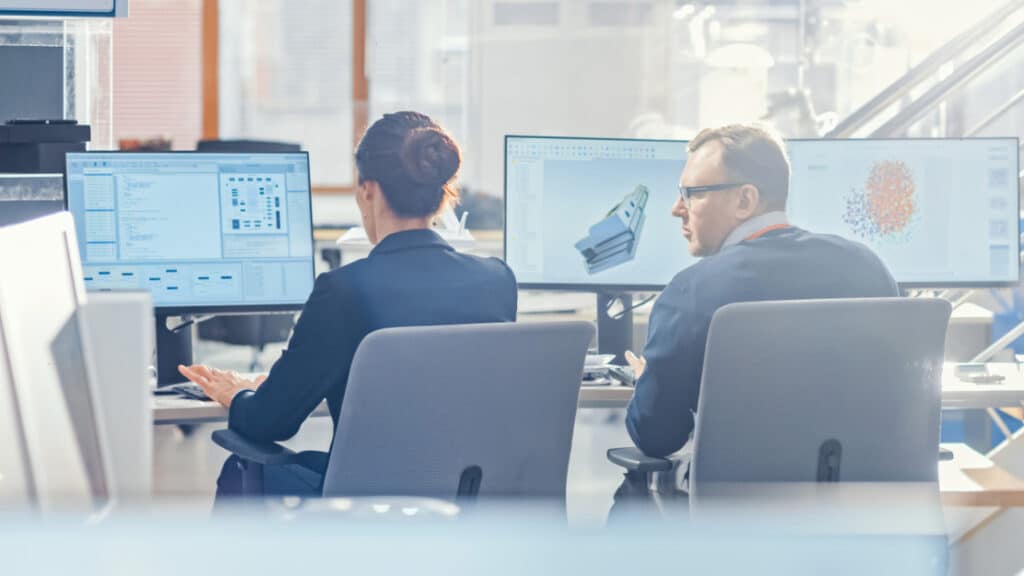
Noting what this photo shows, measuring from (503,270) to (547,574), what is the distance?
5.51ft

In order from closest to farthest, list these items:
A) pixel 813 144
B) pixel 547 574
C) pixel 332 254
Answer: pixel 547 574 → pixel 813 144 → pixel 332 254

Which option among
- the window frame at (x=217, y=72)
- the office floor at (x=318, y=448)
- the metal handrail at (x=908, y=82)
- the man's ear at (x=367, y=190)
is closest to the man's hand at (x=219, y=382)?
the man's ear at (x=367, y=190)

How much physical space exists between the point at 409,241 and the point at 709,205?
589 mm

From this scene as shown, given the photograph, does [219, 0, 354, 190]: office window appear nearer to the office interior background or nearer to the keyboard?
the office interior background

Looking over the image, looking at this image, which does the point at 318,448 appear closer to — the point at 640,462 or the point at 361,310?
the point at 640,462

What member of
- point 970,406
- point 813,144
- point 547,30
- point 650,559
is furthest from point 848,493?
point 547,30

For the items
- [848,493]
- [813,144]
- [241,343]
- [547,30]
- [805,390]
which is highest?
[547,30]

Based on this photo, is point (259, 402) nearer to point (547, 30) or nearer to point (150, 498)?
point (150, 498)

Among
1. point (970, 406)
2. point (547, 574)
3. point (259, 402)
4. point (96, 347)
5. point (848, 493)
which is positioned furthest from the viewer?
point (970, 406)

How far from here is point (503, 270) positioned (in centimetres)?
201

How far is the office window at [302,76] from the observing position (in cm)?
734

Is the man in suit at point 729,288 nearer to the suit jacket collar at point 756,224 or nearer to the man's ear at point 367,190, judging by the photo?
the suit jacket collar at point 756,224

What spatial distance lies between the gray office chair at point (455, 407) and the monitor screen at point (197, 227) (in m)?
0.99

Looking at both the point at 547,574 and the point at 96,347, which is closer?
the point at 547,574
